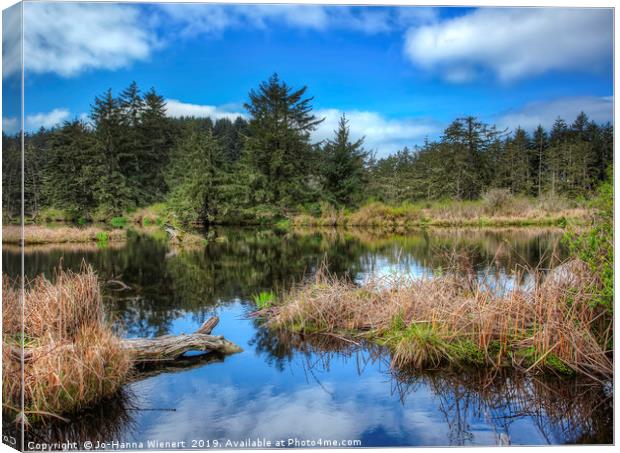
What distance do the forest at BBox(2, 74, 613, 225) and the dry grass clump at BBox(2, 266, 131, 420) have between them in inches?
32.1

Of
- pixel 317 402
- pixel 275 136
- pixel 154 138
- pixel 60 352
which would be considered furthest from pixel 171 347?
pixel 275 136

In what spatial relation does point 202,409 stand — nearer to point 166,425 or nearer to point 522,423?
point 166,425

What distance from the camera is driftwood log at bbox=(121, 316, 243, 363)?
5.11 metres

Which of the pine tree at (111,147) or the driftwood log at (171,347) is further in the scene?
the pine tree at (111,147)

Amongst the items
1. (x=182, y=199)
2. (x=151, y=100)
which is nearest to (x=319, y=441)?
(x=151, y=100)

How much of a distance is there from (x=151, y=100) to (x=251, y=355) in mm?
4523

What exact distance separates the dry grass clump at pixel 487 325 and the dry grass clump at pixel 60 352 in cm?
269

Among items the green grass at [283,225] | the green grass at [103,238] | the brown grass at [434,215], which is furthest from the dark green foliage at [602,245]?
the green grass at [283,225]

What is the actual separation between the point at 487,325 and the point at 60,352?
13.0 ft

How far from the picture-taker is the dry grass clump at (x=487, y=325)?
15.4ft

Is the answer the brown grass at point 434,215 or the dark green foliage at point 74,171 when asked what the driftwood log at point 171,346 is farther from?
the brown grass at point 434,215

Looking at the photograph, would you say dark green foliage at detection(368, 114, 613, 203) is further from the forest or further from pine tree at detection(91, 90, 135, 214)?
pine tree at detection(91, 90, 135, 214)

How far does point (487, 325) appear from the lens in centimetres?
506

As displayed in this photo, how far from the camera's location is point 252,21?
170 inches
